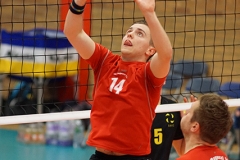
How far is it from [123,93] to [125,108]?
0.09m

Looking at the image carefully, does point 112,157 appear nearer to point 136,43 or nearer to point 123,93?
point 123,93

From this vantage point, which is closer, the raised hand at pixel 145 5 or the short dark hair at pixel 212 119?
the raised hand at pixel 145 5

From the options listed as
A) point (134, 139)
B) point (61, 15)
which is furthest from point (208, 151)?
point (61, 15)

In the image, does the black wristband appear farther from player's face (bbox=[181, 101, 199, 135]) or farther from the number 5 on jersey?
the number 5 on jersey

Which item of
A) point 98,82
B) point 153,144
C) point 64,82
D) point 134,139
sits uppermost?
point 98,82

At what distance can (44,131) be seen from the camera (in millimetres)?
9492

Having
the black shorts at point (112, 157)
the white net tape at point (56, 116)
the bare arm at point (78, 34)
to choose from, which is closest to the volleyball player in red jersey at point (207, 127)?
the black shorts at point (112, 157)

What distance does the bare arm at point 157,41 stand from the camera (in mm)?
3459

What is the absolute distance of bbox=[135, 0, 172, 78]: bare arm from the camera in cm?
346

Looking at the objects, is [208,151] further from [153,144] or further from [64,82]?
[64,82]

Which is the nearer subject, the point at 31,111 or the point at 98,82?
the point at 98,82

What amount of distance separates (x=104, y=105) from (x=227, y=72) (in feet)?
17.5

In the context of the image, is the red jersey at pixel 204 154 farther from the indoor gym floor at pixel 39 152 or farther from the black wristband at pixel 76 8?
the indoor gym floor at pixel 39 152

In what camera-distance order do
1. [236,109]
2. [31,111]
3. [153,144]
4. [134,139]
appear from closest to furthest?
[134,139] → [153,144] → [236,109] → [31,111]
